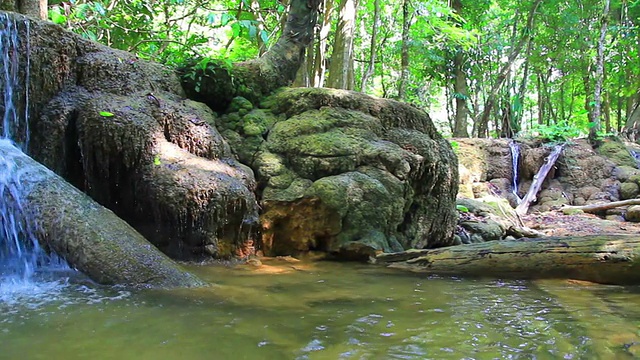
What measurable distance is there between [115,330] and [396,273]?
3.00 m

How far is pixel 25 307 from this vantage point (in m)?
2.88

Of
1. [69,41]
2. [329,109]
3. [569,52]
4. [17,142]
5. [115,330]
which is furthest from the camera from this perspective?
[569,52]

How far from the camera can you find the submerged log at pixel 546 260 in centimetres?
408

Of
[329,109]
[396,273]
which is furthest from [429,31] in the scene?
[396,273]

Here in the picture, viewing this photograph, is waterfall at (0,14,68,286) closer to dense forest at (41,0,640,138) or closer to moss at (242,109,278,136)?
moss at (242,109,278,136)

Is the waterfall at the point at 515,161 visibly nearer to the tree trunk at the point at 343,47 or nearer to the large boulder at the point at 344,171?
the tree trunk at the point at 343,47

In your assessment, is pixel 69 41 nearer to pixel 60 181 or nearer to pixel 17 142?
pixel 17 142

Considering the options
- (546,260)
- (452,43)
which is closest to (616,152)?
(452,43)

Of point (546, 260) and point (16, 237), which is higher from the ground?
point (16, 237)

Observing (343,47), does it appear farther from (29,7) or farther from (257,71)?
(29,7)

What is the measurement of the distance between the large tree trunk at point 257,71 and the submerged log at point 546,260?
11.9 ft

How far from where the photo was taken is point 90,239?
3.65 metres

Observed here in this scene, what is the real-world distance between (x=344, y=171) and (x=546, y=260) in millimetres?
2683

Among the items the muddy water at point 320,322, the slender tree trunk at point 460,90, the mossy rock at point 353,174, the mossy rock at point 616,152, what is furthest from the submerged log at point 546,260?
the slender tree trunk at point 460,90
